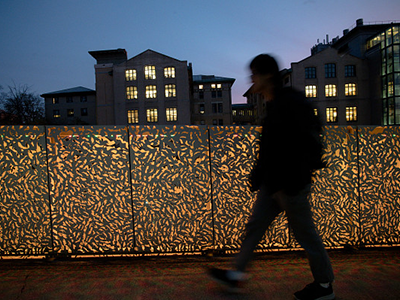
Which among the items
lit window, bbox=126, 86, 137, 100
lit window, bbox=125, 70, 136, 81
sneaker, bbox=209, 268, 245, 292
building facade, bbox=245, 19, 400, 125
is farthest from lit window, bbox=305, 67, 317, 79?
sneaker, bbox=209, 268, 245, 292

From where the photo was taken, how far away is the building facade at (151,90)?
4266cm

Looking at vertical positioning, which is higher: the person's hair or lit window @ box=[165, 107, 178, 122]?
lit window @ box=[165, 107, 178, 122]

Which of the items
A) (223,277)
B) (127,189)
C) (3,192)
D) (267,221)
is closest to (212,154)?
(127,189)

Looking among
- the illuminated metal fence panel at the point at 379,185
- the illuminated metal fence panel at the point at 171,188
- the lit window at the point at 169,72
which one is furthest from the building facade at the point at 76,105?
the illuminated metal fence panel at the point at 379,185

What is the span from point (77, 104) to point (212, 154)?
61.0m

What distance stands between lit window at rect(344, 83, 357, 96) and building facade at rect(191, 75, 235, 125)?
21143 mm

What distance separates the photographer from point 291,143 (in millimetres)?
2051

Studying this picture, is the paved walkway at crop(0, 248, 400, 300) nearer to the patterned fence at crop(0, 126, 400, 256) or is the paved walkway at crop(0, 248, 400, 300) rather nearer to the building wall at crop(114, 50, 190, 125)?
the patterned fence at crop(0, 126, 400, 256)

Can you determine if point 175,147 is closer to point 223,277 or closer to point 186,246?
point 186,246

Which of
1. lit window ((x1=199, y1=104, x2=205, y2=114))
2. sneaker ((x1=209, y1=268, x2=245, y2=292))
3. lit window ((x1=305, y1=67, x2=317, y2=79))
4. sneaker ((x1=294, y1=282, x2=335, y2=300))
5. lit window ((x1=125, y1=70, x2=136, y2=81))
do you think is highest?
lit window ((x1=125, y1=70, x2=136, y2=81))

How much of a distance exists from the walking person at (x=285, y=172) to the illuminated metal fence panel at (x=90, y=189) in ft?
5.20

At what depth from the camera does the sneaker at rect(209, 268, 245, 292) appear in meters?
2.16

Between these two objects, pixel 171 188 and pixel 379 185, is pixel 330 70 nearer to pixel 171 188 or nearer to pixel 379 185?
pixel 379 185

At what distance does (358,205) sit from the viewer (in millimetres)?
3492
